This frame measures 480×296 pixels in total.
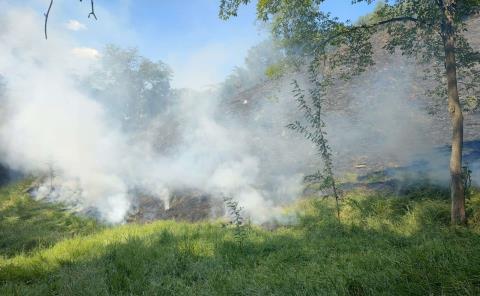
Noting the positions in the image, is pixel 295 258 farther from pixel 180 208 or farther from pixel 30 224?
pixel 30 224

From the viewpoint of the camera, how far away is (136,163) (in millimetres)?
17875

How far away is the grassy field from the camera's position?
3272 millimetres

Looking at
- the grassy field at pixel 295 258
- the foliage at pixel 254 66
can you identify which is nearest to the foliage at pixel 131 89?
the foliage at pixel 254 66

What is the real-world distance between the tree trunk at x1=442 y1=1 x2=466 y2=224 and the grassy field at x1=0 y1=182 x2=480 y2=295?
1.07ft

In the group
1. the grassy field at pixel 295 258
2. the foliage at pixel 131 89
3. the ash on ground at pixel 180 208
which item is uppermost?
the foliage at pixel 131 89

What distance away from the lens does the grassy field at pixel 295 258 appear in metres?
3.27

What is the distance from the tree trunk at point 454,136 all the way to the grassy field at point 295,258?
327 millimetres

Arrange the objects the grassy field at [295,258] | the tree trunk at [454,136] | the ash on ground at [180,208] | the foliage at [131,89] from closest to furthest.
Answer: the grassy field at [295,258] < the tree trunk at [454,136] < the ash on ground at [180,208] < the foliage at [131,89]

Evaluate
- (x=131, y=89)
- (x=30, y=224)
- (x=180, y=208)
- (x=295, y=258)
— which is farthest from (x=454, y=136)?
(x=131, y=89)

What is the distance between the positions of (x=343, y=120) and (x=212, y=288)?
14.1 metres

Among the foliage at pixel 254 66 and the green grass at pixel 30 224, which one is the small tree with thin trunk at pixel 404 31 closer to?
the green grass at pixel 30 224

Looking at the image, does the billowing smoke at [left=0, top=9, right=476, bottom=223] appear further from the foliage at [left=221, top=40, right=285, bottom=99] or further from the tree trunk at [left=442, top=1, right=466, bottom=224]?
the foliage at [left=221, top=40, right=285, bottom=99]

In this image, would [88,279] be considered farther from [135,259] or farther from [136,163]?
[136,163]

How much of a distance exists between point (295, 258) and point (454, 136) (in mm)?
4008
